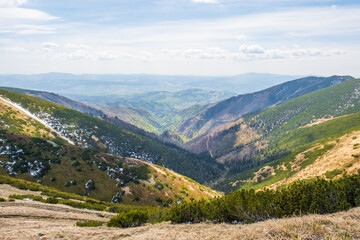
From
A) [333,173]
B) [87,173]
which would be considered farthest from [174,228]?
[333,173]

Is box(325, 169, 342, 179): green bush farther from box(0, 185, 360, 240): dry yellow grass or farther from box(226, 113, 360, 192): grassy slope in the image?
box(0, 185, 360, 240): dry yellow grass

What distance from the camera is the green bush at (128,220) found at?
76.0 ft

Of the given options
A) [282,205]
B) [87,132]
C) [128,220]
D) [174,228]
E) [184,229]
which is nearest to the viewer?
[184,229]

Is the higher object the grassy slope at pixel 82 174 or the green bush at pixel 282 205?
the green bush at pixel 282 205

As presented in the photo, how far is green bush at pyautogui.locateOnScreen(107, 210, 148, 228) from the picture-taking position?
23.2m

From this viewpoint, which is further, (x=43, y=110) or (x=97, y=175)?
(x=43, y=110)

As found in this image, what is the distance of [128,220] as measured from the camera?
76.9 ft

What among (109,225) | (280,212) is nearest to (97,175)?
(109,225)

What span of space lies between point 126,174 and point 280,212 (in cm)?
5263

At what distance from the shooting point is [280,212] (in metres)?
21.2

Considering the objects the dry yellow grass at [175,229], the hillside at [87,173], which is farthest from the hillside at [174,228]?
the hillside at [87,173]

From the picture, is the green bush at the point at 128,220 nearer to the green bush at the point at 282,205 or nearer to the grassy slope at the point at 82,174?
the green bush at the point at 282,205

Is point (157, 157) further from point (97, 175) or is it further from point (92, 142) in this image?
point (97, 175)

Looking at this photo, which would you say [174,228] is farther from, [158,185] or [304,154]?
[304,154]
